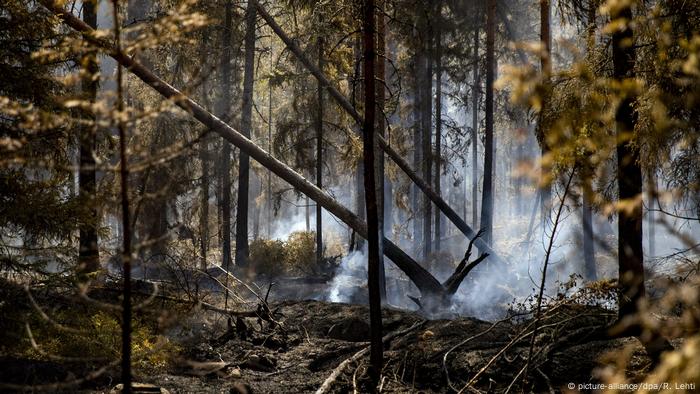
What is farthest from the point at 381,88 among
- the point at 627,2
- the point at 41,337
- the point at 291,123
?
the point at 627,2

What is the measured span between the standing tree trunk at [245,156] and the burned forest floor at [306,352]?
10247 mm

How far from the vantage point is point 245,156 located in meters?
20.6

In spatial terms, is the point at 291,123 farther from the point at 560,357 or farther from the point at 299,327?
the point at 560,357

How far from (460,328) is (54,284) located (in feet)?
18.9

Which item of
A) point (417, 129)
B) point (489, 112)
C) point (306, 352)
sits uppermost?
point (417, 129)

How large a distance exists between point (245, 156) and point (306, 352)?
40.0ft

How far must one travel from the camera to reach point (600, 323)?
7863mm

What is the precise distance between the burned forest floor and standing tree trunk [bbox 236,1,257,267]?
33.6 ft

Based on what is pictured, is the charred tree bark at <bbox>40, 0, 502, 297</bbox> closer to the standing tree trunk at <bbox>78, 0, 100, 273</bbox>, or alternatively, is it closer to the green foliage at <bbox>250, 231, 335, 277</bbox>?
the standing tree trunk at <bbox>78, 0, 100, 273</bbox>

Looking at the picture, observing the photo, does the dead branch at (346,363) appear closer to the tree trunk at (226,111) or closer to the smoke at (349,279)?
the smoke at (349,279)

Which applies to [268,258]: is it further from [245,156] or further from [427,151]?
[427,151]

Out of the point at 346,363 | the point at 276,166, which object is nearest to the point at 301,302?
the point at 276,166

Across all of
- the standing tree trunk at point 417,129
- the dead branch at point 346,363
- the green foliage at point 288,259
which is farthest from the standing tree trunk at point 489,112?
the dead branch at point 346,363

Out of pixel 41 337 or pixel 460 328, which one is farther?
pixel 460 328
